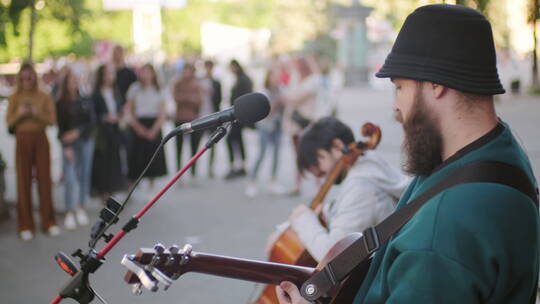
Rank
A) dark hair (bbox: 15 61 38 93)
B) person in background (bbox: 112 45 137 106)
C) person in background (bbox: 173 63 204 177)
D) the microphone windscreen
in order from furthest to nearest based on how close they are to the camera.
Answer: person in background (bbox: 173 63 204 177) → person in background (bbox: 112 45 137 106) → dark hair (bbox: 15 61 38 93) → the microphone windscreen

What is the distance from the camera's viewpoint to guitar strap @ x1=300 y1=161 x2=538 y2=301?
1544 millimetres

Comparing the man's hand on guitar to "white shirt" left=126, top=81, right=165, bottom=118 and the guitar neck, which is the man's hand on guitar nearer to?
the guitar neck

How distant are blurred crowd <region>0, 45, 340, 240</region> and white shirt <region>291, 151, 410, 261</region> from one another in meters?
2.56

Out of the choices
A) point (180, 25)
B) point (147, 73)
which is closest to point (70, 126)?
point (147, 73)

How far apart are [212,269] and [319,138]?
1623 millimetres

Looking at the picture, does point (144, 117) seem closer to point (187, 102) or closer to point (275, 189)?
point (187, 102)

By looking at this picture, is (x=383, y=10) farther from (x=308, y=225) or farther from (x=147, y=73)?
(x=308, y=225)

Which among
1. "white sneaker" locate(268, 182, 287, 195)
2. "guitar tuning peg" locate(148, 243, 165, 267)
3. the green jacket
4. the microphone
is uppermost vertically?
the microphone

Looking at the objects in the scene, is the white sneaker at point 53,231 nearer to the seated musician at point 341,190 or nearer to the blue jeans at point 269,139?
the blue jeans at point 269,139

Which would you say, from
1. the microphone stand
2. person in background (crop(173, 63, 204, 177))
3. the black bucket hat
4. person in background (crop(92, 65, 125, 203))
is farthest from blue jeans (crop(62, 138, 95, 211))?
the black bucket hat

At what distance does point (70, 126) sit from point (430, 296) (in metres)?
6.38

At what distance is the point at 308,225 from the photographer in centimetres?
329

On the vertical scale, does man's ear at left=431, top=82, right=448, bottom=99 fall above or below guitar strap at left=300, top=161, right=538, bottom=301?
above

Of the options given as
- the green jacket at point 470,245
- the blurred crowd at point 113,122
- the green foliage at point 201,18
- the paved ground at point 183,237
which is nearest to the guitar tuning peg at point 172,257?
the green jacket at point 470,245
